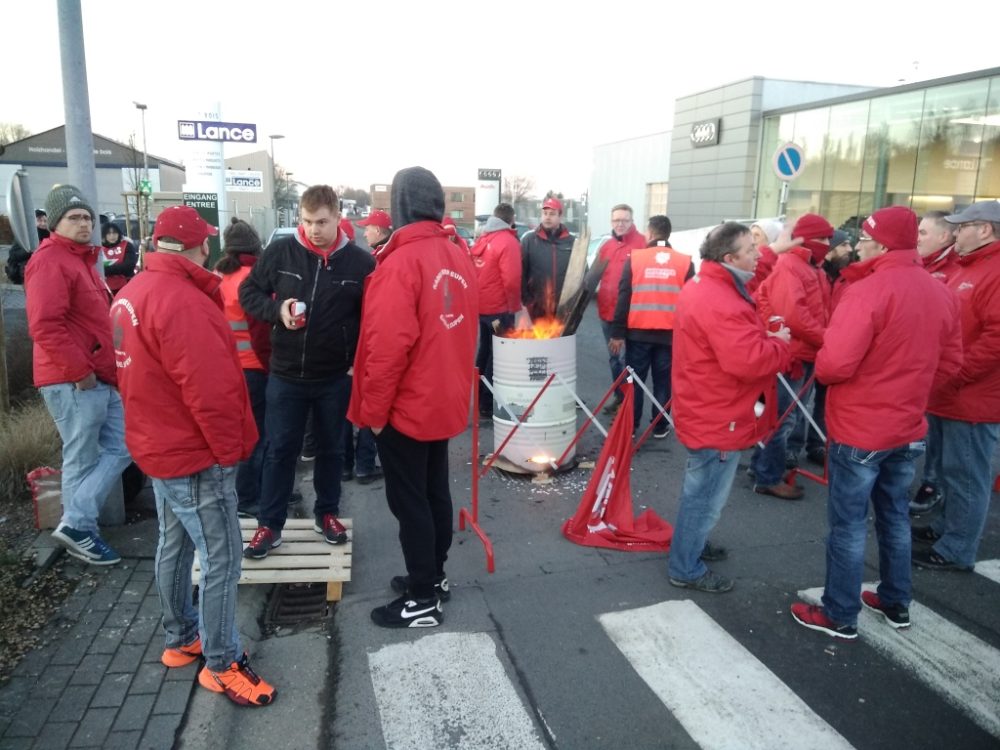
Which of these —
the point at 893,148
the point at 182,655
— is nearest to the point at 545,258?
the point at 182,655

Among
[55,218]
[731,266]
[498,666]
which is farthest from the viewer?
[55,218]

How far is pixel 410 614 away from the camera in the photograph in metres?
3.89

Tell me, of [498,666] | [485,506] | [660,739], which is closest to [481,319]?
[485,506]

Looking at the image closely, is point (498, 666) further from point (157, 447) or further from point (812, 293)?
point (812, 293)

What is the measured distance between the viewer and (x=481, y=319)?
26.0 feet

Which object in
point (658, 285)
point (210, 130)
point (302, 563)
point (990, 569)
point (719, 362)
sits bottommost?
point (990, 569)

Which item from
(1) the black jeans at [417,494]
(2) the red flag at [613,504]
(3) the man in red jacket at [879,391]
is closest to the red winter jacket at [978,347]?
(3) the man in red jacket at [879,391]

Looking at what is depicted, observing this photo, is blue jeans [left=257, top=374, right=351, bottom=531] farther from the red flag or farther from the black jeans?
the red flag

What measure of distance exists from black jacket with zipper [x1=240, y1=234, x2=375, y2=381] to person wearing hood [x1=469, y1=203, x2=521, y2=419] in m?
3.43

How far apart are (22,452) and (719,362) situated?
505 cm

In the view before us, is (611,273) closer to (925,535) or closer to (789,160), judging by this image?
(925,535)

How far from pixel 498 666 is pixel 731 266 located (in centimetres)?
246

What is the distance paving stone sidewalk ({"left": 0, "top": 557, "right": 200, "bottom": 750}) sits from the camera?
119 inches

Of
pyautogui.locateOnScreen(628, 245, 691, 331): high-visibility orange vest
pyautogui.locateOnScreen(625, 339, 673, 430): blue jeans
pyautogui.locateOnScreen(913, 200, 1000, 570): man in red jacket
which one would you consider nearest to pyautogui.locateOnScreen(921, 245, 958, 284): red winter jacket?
pyautogui.locateOnScreen(913, 200, 1000, 570): man in red jacket
